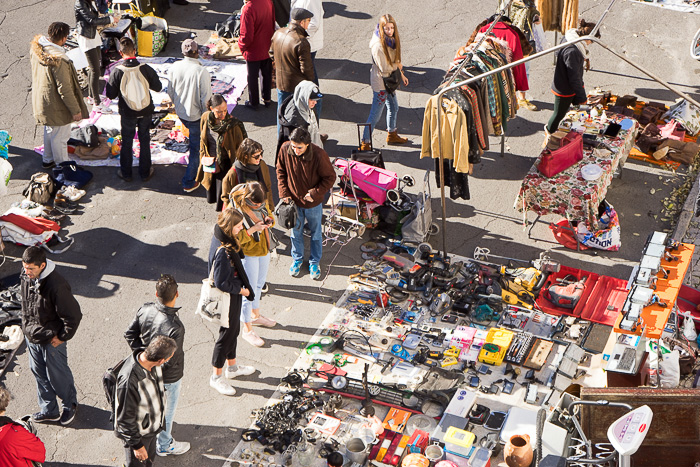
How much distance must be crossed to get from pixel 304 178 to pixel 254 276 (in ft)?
4.26

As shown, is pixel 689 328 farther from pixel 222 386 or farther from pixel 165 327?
pixel 165 327

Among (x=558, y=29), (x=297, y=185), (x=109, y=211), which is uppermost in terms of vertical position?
(x=558, y=29)

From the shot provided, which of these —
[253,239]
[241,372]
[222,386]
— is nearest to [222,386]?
[222,386]

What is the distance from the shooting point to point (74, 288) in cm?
1014

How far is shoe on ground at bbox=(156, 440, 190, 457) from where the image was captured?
7980mm

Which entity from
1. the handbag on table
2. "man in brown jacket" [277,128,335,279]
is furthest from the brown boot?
"man in brown jacket" [277,128,335,279]

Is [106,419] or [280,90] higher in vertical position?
[280,90]

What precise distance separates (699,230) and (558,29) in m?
4.31

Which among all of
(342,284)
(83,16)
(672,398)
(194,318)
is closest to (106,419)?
(194,318)

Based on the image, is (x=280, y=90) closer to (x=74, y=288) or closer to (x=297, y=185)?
(x=297, y=185)

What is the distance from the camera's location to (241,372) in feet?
29.0

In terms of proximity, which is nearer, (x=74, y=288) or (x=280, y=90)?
(x=74, y=288)

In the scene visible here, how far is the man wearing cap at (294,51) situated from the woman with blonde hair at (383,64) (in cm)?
90

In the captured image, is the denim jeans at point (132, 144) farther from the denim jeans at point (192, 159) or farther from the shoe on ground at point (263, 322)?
the shoe on ground at point (263, 322)
